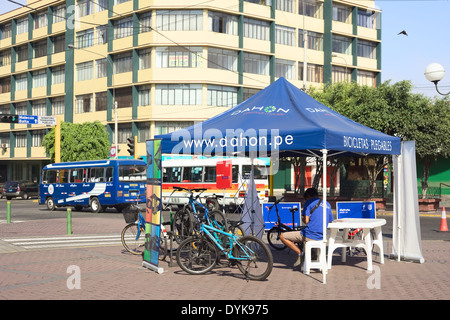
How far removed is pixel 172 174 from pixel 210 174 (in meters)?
2.82

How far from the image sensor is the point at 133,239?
1265cm

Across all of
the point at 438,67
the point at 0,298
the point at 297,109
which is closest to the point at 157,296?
the point at 0,298

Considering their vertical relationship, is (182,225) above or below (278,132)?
below

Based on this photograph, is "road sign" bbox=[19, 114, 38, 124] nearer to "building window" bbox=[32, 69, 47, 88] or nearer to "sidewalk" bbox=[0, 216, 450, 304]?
"sidewalk" bbox=[0, 216, 450, 304]

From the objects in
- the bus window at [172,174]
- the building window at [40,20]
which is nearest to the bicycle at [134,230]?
the bus window at [172,174]

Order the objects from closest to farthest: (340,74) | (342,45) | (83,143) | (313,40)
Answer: (83,143) → (313,40) → (340,74) → (342,45)

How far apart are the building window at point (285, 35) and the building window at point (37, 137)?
86.5 ft

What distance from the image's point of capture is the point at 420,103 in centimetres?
2897

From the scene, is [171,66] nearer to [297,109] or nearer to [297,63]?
[297,63]

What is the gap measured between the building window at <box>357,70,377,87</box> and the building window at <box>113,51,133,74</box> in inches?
910

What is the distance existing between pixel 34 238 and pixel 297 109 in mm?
9044

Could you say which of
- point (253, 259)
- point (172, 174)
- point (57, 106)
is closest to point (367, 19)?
point (57, 106)

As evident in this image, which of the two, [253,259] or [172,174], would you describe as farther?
[172,174]

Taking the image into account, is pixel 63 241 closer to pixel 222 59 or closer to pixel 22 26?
pixel 222 59
